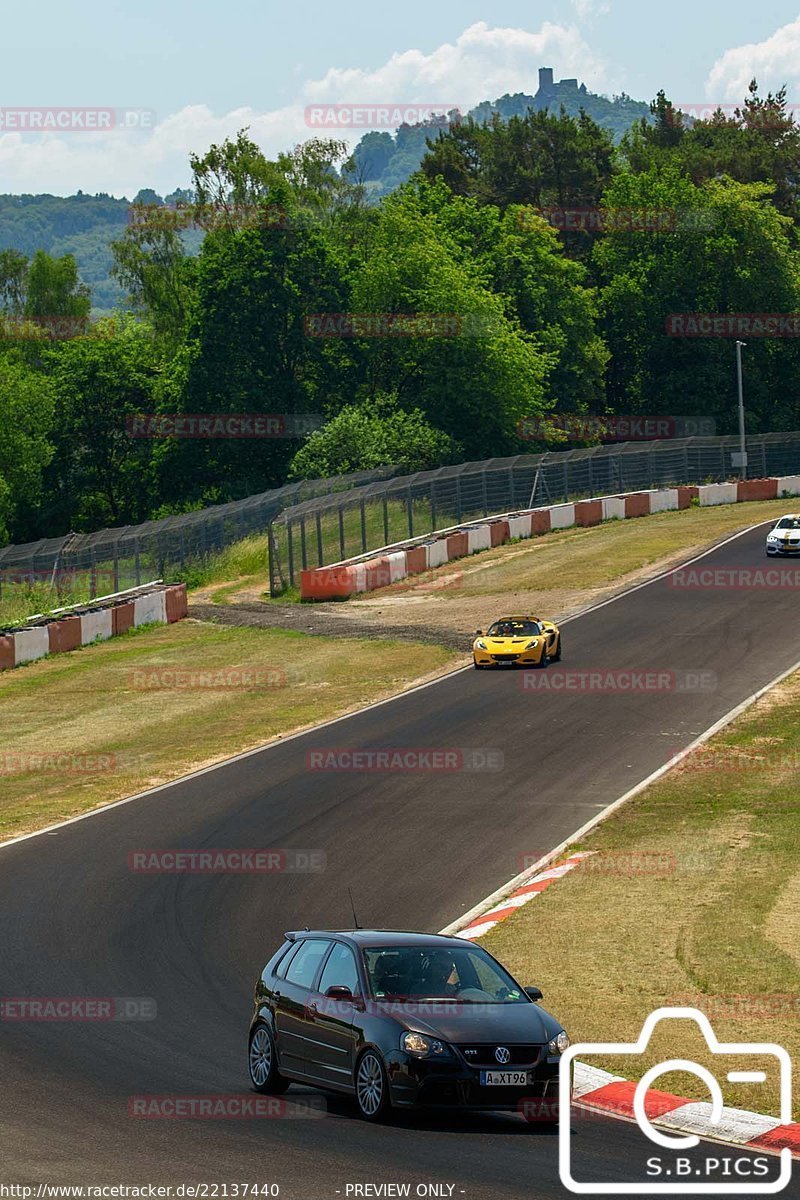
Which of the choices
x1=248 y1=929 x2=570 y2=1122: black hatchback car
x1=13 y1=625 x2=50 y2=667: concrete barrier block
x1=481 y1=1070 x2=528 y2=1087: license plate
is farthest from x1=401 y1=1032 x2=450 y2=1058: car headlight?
x1=13 y1=625 x2=50 y2=667: concrete barrier block

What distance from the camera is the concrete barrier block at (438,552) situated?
6194 centimetres

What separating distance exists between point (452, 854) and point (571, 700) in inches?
507

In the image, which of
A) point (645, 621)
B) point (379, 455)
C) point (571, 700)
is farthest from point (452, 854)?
point (379, 455)

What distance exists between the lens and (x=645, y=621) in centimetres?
4728

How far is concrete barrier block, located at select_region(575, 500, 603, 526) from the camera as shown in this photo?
232 ft

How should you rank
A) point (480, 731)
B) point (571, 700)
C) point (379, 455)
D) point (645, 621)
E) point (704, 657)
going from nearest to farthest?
point (480, 731), point (571, 700), point (704, 657), point (645, 621), point (379, 455)

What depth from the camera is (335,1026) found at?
1331 cm

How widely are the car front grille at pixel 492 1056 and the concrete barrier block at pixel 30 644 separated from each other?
118 ft

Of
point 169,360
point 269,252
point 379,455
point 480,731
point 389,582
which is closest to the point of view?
point 480,731

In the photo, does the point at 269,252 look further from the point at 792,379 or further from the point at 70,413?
the point at 792,379

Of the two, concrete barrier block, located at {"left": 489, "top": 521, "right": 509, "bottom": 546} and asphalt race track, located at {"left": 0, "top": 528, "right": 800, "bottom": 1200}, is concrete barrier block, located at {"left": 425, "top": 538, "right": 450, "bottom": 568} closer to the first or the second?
concrete barrier block, located at {"left": 489, "top": 521, "right": 509, "bottom": 546}

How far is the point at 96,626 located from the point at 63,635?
1882 millimetres

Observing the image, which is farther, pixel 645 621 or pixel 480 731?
pixel 645 621

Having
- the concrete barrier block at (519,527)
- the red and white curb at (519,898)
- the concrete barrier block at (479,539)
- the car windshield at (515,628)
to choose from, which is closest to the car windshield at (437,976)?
the red and white curb at (519,898)
